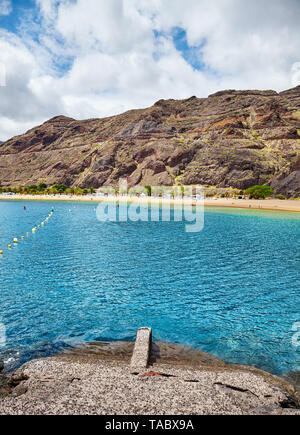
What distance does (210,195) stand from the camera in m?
134

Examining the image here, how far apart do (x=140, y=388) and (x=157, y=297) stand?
9021 millimetres

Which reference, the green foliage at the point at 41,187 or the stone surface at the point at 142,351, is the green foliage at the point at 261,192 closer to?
the stone surface at the point at 142,351

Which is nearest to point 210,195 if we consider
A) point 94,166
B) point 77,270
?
point 94,166

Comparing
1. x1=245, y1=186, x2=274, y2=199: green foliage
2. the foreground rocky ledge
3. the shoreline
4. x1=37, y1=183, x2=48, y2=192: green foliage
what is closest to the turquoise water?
the foreground rocky ledge

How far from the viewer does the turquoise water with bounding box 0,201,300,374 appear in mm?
11461

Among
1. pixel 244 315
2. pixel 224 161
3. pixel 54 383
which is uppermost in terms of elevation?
pixel 224 161

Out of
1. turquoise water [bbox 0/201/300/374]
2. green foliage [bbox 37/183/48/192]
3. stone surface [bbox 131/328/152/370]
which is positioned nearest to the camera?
stone surface [bbox 131/328/152/370]

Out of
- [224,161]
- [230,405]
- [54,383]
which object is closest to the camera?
[230,405]

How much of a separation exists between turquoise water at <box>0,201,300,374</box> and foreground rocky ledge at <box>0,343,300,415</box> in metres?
1.58

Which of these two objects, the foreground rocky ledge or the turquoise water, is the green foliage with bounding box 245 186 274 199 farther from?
the foreground rocky ledge

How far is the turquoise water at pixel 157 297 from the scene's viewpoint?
37.6 ft

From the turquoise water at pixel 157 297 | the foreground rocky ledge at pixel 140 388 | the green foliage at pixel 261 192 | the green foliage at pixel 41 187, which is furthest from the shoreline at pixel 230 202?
the foreground rocky ledge at pixel 140 388
